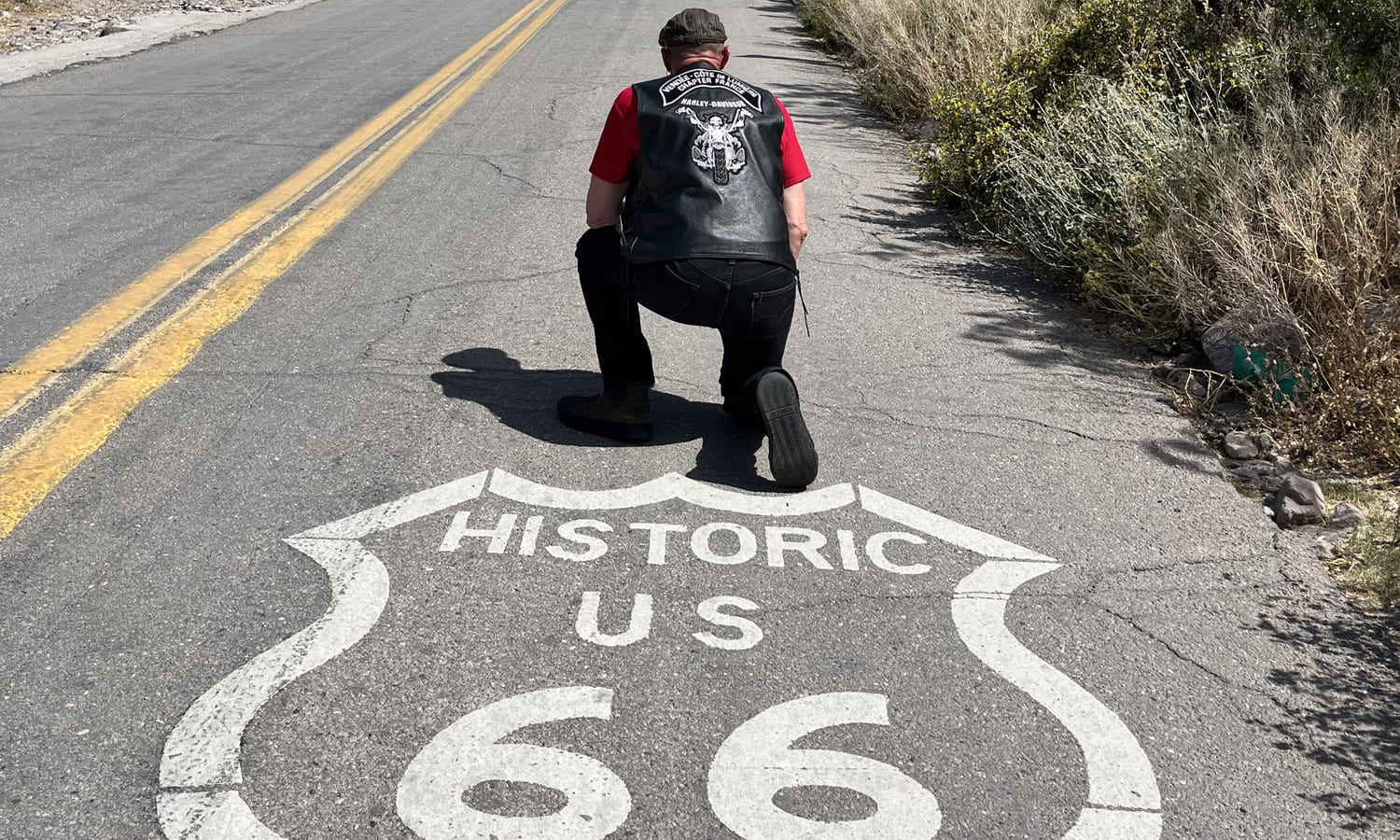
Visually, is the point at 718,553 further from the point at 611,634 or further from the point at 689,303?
the point at 689,303

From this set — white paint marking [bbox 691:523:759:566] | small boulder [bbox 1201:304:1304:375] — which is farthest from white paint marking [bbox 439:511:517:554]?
small boulder [bbox 1201:304:1304:375]

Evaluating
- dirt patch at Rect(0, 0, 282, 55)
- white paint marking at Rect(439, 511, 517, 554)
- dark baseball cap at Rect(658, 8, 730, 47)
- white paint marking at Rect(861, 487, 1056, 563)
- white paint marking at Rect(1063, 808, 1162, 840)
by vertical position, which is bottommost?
white paint marking at Rect(1063, 808, 1162, 840)

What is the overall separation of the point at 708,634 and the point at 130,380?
2.62 m

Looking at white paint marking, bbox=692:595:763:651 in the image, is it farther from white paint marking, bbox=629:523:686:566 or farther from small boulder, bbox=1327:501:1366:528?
small boulder, bbox=1327:501:1366:528

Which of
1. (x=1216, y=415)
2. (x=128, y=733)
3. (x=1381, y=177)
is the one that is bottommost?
(x=1216, y=415)

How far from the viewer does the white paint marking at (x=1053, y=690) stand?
2.63 meters

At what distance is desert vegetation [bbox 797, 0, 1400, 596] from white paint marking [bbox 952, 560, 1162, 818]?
1095mm

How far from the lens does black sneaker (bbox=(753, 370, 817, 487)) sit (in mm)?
3895

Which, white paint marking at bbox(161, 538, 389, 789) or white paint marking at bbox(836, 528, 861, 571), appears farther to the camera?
white paint marking at bbox(836, 528, 861, 571)

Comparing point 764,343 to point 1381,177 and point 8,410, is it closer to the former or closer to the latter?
point 8,410

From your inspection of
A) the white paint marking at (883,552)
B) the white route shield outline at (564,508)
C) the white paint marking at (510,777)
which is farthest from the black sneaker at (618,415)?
the white paint marking at (510,777)

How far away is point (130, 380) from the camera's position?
15.0 ft

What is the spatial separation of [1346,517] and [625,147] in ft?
8.30

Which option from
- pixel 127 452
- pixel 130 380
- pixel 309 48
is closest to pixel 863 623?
pixel 127 452
